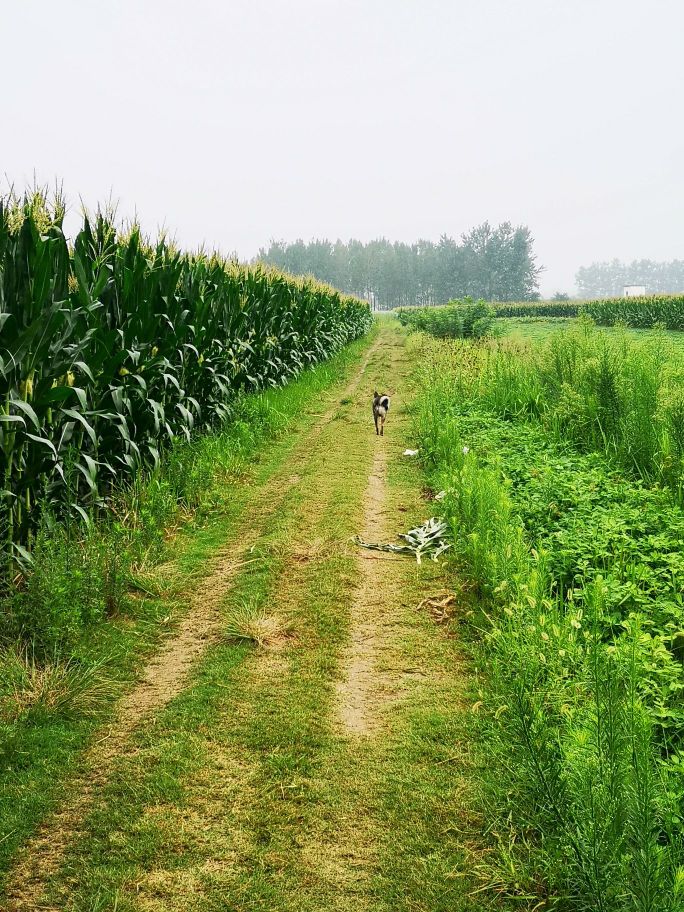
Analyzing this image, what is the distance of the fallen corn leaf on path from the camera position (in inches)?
87.5

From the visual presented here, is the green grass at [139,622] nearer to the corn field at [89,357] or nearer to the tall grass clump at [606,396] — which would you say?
the corn field at [89,357]

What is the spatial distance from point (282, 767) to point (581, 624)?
1.97m

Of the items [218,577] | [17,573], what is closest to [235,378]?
[218,577]

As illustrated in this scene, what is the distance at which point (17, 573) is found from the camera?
4.00 metres

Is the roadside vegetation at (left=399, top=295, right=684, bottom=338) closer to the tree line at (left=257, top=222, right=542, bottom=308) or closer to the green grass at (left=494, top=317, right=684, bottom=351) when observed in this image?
the green grass at (left=494, top=317, right=684, bottom=351)

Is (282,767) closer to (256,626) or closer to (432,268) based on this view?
(256,626)

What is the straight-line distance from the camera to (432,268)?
4843 inches

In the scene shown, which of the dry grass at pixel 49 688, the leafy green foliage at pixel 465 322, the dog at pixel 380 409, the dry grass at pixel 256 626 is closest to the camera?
the dry grass at pixel 49 688

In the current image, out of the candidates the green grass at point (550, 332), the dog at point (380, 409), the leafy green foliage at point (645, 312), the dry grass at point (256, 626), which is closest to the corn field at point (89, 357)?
the dry grass at point (256, 626)

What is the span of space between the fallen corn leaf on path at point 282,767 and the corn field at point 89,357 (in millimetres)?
1430

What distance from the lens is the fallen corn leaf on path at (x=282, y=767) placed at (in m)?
2.22

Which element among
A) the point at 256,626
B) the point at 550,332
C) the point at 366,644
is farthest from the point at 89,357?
the point at 550,332

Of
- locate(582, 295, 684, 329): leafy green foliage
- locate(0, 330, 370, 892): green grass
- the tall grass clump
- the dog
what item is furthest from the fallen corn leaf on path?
locate(582, 295, 684, 329): leafy green foliage

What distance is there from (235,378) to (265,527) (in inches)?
205
